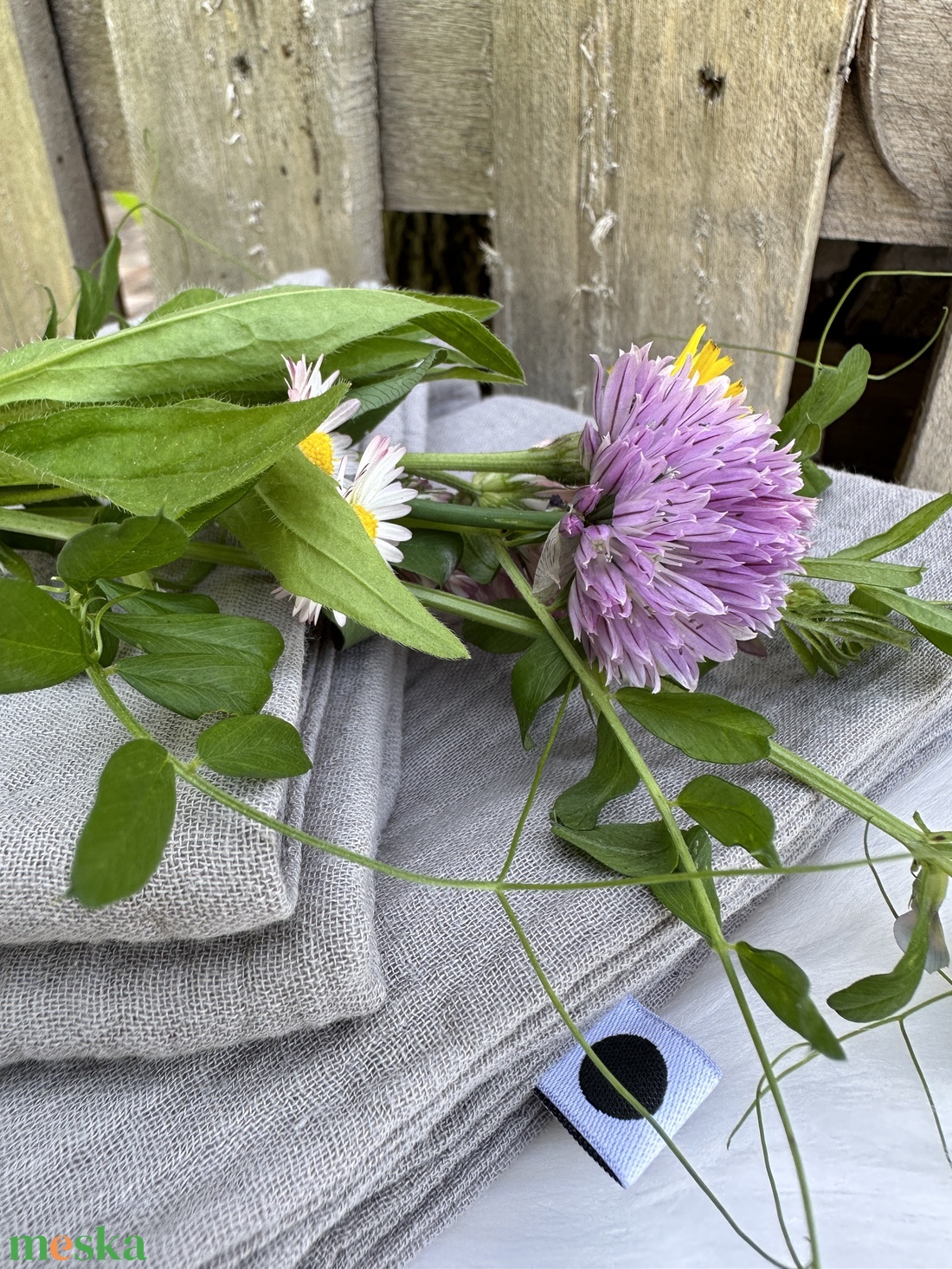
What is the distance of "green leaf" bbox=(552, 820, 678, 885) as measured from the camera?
349 millimetres

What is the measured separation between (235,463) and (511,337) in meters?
0.46

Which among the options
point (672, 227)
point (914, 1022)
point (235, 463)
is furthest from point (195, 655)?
point (672, 227)

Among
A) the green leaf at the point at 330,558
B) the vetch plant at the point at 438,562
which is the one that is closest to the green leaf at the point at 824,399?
the vetch plant at the point at 438,562

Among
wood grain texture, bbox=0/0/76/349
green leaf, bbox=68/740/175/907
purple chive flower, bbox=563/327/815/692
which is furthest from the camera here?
wood grain texture, bbox=0/0/76/349

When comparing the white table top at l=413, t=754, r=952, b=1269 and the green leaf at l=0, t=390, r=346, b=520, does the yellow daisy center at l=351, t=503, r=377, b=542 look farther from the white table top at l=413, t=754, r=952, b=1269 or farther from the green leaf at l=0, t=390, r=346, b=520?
the white table top at l=413, t=754, r=952, b=1269

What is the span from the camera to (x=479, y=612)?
1.28 feet

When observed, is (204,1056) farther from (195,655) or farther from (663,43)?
(663,43)

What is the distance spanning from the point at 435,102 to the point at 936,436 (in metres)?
0.41

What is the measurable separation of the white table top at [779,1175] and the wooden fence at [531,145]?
0.40 m

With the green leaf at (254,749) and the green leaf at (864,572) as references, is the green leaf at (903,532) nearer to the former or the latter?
the green leaf at (864,572)

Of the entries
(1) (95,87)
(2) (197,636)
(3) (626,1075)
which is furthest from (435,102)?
(3) (626,1075)

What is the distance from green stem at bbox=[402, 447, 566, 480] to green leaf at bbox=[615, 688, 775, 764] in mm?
108

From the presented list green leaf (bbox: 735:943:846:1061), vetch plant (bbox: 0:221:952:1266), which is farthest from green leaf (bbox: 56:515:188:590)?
green leaf (bbox: 735:943:846:1061)

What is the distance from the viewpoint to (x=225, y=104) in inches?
27.1
